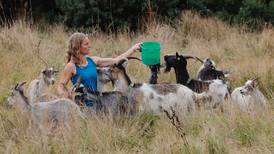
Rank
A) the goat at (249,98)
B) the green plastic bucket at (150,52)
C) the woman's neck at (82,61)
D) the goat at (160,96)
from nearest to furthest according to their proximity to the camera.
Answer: the goat at (249,98)
the goat at (160,96)
the woman's neck at (82,61)
the green plastic bucket at (150,52)

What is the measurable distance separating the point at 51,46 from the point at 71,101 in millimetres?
4799

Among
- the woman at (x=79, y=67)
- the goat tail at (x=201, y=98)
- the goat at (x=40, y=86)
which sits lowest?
the goat tail at (x=201, y=98)

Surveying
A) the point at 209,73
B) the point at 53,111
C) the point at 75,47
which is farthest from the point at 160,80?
→ the point at 53,111

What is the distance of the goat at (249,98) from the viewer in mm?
5971

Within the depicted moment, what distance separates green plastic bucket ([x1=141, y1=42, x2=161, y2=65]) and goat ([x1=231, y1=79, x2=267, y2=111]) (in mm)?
1103

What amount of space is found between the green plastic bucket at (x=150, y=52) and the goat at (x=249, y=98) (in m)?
1.10

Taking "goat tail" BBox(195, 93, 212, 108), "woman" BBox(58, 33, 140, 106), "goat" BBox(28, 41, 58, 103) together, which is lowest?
"goat tail" BBox(195, 93, 212, 108)

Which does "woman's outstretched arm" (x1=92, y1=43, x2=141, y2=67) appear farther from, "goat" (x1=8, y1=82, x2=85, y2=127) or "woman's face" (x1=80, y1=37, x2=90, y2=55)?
"goat" (x1=8, y1=82, x2=85, y2=127)

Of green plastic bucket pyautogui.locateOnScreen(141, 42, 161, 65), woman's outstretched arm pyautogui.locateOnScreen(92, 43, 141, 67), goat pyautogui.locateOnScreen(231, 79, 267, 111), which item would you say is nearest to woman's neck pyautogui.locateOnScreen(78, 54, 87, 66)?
woman's outstretched arm pyautogui.locateOnScreen(92, 43, 141, 67)

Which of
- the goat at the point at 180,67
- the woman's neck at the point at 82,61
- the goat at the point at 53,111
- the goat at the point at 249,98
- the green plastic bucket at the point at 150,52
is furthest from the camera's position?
the goat at the point at 180,67

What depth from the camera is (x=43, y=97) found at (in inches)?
235

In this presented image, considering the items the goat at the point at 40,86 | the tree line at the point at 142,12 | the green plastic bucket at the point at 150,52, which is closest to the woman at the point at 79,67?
the goat at the point at 40,86

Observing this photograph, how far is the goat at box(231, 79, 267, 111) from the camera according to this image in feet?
19.6

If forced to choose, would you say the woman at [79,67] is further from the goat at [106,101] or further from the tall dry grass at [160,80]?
the tall dry grass at [160,80]
